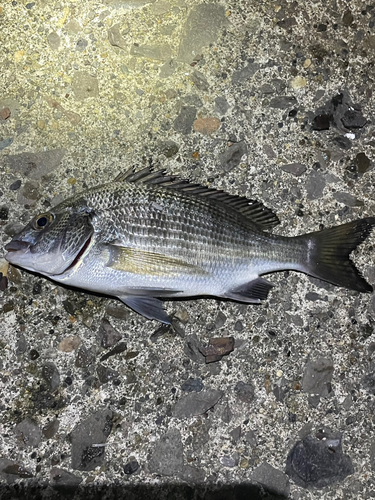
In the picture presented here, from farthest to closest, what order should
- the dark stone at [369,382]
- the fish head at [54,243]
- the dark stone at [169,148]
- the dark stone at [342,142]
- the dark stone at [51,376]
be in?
1. the dark stone at [342,142]
2. the dark stone at [169,148]
3. the dark stone at [369,382]
4. the dark stone at [51,376]
5. the fish head at [54,243]

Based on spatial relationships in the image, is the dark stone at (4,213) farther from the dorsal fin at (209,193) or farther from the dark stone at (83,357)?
the dark stone at (83,357)

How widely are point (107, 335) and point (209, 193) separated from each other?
1121 mm

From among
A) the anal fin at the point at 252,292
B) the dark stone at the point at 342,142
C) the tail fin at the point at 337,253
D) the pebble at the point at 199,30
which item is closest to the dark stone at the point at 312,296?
the tail fin at the point at 337,253

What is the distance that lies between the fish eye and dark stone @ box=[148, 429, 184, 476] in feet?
4.90

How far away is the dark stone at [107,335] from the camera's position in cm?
275

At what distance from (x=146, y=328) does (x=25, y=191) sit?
1.22m

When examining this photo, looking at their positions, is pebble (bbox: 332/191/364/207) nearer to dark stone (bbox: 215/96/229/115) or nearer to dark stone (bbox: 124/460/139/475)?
dark stone (bbox: 215/96/229/115)

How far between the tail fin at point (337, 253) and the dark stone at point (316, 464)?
1.03m

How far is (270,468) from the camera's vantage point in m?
2.69

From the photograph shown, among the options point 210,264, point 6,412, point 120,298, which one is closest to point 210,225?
point 210,264

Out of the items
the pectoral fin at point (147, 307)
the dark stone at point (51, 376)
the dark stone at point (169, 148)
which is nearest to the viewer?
the pectoral fin at point (147, 307)

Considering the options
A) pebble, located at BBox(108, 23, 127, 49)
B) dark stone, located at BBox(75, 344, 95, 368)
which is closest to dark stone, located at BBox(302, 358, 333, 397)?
dark stone, located at BBox(75, 344, 95, 368)

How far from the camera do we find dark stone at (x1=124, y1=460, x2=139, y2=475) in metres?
2.63

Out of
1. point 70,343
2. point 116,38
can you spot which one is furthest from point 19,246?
point 116,38
